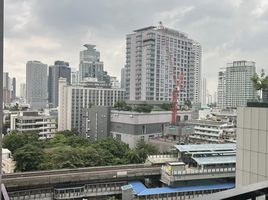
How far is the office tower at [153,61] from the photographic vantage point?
24891mm

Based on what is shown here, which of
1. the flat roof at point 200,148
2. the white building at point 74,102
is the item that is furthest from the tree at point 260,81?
the white building at point 74,102

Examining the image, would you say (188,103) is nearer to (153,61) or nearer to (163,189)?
(153,61)

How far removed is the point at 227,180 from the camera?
10359 millimetres

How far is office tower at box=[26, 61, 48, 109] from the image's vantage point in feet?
126

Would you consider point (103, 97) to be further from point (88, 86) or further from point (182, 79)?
point (182, 79)

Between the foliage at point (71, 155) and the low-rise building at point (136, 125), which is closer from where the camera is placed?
the foliage at point (71, 155)

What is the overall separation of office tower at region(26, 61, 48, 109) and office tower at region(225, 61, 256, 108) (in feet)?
73.5

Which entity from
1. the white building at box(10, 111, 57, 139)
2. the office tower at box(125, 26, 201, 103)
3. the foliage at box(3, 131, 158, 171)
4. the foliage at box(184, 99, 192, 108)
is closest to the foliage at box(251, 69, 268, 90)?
the foliage at box(3, 131, 158, 171)

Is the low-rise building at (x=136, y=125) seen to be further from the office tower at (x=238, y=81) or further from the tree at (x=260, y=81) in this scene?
the tree at (x=260, y=81)

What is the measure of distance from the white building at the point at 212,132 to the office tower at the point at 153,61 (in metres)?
6.65

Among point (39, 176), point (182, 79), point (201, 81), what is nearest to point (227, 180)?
point (39, 176)

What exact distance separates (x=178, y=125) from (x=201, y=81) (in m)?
14.4

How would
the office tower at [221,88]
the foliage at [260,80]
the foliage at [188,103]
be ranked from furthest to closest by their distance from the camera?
1. the office tower at [221,88]
2. the foliage at [188,103]
3. the foliage at [260,80]

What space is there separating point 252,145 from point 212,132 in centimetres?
Answer: 1500
